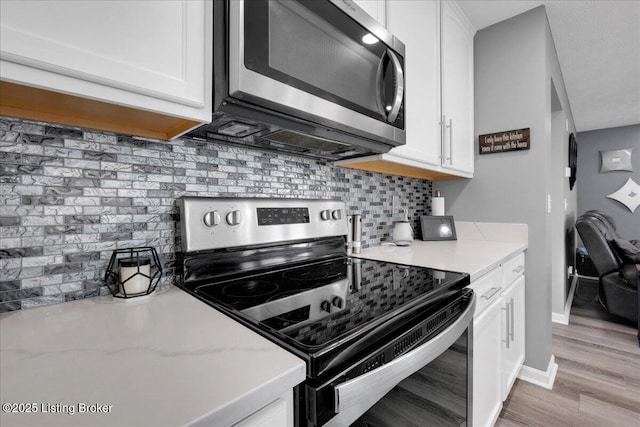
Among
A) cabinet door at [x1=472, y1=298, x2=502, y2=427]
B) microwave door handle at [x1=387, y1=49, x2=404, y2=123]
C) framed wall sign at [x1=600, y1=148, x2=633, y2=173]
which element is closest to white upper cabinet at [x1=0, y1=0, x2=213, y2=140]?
microwave door handle at [x1=387, y1=49, x2=404, y2=123]

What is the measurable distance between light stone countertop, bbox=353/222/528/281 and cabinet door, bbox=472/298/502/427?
0.20 metres

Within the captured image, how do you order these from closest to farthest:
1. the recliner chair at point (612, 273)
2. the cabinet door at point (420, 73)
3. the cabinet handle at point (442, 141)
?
the cabinet door at point (420, 73)
the cabinet handle at point (442, 141)
the recliner chair at point (612, 273)

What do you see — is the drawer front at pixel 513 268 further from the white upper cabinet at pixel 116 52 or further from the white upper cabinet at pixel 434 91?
the white upper cabinet at pixel 116 52

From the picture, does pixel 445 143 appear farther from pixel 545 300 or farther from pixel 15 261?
pixel 15 261

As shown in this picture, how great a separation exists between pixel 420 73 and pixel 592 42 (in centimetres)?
189

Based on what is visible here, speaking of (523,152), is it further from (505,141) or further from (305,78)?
(305,78)

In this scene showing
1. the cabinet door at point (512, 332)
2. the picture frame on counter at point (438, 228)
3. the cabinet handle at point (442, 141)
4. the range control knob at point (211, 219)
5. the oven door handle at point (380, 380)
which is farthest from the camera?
the picture frame on counter at point (438, 228)

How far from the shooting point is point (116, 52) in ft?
1.91

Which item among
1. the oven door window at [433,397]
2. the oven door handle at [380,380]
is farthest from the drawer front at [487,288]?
the oven door handle at [380,380]

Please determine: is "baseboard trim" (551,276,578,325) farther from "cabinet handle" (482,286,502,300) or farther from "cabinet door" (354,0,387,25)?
"cabinet door" (354,0,387,25)

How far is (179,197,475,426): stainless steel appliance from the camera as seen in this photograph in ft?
1.69

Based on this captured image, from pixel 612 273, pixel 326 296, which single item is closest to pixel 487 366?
pixel 326 296

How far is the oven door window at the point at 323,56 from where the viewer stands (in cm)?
74

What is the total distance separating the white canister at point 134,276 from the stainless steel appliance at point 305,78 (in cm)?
43
